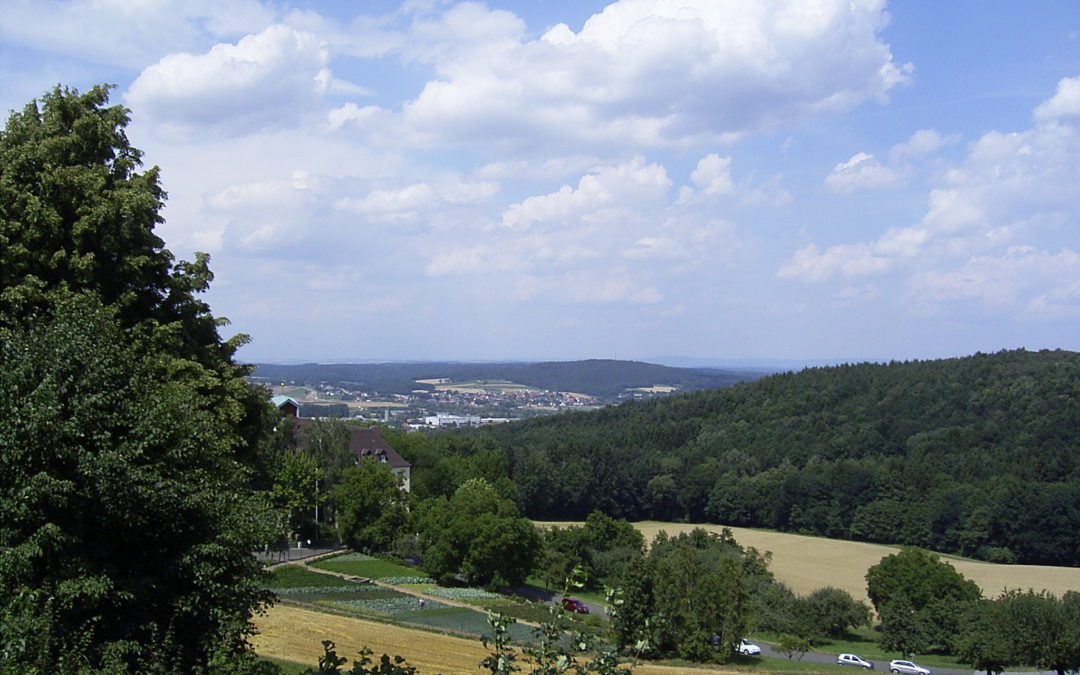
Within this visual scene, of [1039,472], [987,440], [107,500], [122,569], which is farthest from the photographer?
[987,440]

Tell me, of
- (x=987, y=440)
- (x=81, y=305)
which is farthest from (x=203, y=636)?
(x=987, y=440)

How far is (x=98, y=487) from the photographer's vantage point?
10414 millimetres

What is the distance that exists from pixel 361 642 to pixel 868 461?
96131 millimetres

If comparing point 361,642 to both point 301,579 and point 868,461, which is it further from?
point 868,461

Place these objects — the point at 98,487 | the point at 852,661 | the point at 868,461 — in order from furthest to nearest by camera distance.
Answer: the point at 868,461
the point at 852,661
the point at 98,487

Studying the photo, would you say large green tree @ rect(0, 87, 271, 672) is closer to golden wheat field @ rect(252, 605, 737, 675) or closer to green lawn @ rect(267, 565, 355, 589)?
golden wheat field @ rect(252, 605, 737, 675)

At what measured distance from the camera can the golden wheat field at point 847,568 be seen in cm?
6700

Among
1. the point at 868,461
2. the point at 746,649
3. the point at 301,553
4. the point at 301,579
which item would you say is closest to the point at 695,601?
the point at 746,649

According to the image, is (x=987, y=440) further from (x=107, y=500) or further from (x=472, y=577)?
(x=107, y=500)

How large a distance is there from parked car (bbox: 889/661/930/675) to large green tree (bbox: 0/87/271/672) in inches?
1608

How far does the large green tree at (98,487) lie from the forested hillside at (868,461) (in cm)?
8680

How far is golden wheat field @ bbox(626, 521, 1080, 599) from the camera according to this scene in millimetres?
67000

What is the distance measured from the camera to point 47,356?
1100 centimetres

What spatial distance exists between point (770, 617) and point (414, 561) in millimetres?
24588
